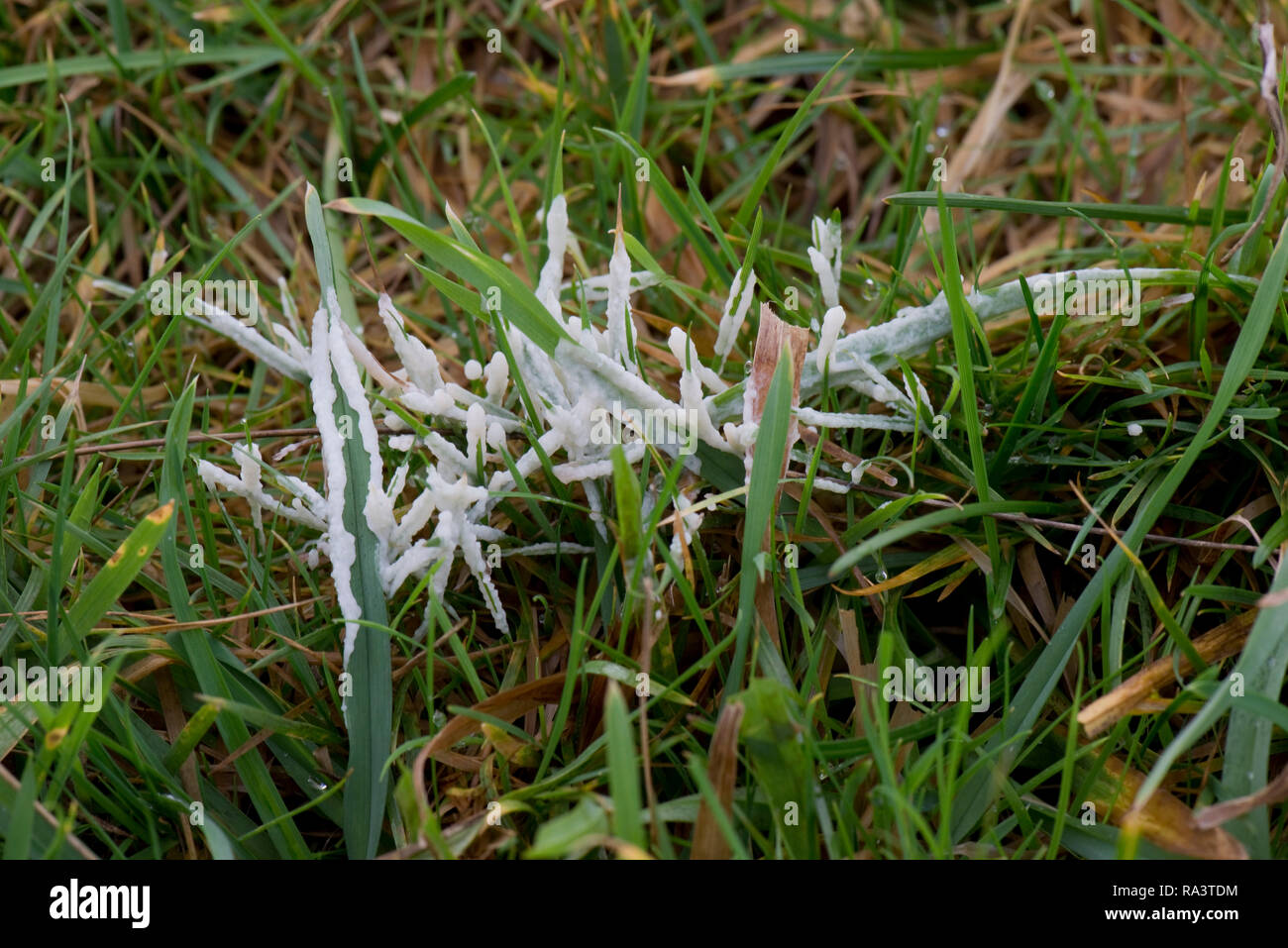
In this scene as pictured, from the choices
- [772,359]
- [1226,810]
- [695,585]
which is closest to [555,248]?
[772,359]

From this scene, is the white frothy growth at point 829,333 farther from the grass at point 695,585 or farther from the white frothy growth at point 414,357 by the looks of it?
the white frothy growth at point 414,357

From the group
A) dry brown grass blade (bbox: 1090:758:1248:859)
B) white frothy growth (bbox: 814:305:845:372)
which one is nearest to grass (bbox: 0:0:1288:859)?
dry brown grass blade (bbox: 1090:758:1248:859)

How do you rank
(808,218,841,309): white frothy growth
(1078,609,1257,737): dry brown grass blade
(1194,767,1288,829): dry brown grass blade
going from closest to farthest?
(1194,767,1288,829): dry brown grass blade → (1078,609,1257,737): dry brown grass blade → (808,218,841,309): white frothy growth

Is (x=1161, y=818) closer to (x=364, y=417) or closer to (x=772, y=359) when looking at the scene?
(x=772, y=359)

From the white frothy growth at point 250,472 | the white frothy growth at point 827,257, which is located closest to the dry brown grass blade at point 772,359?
the white frothy growth at point 827,257

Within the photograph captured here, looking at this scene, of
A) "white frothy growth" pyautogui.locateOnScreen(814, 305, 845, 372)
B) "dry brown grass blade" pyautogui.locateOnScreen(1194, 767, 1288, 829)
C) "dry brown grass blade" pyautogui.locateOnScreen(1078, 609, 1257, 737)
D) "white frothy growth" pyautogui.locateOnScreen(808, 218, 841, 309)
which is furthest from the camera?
"white frothy growth" pyautogui.locateOnScreen(808, 218, 841, 309)

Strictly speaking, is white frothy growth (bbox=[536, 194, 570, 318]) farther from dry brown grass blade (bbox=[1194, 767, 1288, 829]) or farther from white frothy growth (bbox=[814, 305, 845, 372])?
dry brown grass blade (bbox=[1194, 767, 1288, 829])
